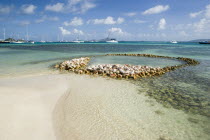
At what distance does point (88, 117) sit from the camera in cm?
512

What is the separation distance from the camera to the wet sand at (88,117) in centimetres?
416

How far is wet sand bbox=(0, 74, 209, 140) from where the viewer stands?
4156mm

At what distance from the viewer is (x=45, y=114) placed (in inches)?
201

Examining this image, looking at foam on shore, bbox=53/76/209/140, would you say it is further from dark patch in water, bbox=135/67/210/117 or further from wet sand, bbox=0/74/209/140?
dark patch in water, bbox=135/67/210/117

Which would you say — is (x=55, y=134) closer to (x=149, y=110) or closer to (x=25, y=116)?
(x=25, y=116)

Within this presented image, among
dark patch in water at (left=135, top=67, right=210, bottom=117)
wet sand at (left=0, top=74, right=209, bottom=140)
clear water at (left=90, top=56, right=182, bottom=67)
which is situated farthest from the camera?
clear water at (left=90, top=56, right=182, bottom=67)

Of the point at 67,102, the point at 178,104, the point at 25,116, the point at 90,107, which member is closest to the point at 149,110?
the point at 178,104

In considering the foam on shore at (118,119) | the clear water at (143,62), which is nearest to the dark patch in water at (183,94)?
the foam on shore at (118,119)

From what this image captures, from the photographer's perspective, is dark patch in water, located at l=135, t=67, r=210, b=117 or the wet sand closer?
Answer: the wet sand

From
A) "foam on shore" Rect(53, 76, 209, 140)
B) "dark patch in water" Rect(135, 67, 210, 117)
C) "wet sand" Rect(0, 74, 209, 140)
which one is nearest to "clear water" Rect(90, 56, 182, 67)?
"dark patch in water" Rect(135, 67, 210, 117)

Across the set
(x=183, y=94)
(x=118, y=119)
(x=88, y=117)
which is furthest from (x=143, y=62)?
(x=88, y=117)

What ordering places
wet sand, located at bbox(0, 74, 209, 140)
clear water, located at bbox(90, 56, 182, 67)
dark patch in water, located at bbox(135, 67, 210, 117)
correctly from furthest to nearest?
clear water, located at bbox(90, 56, 182, 67) → dark patch in water, located at bbox(135, 67, 210, 117) → wet sand, located at bbox(0, 74, 209, 140)

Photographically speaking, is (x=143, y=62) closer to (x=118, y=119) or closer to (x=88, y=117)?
(x=118, y=119)

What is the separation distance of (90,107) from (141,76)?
6464mm
